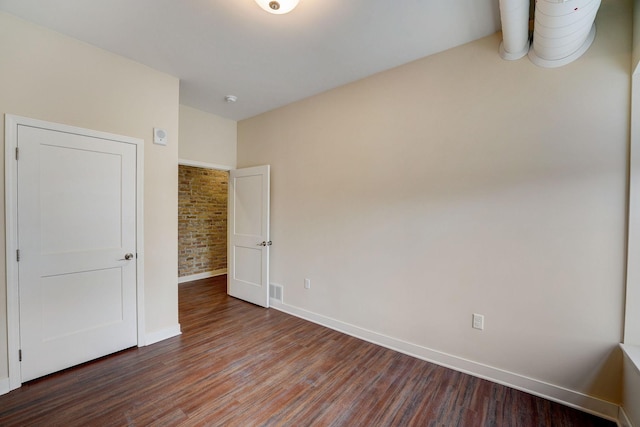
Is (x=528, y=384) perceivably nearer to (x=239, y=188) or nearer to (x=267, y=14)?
(x=267, y=14)

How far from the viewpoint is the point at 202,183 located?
5324 millimetres

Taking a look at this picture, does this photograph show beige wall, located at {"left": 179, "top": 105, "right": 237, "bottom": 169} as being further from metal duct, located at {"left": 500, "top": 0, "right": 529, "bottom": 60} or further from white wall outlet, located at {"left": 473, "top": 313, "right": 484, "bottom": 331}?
white wall outlet, located at {"left": 473, "top": 313, "right": 484, "bottom": 331}

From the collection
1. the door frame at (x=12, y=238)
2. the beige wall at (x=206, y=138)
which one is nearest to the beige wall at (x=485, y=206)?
the beige wall at (x=206, y=138)

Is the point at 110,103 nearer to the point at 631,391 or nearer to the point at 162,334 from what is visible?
the point at 162,334

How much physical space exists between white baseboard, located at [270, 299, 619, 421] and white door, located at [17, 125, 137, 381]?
7.32 ft

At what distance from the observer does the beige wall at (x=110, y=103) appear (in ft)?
6.51

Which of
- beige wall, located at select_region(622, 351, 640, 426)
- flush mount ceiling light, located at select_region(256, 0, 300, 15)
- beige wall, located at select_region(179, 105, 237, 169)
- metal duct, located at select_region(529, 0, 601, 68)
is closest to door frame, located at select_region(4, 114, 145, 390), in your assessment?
beige wall, located at select_region(179, 105, 237, 169)

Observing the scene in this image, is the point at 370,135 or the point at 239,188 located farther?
the point at 239,188

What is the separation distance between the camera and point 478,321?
2223 millimetres

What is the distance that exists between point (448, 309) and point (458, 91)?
1.95 m

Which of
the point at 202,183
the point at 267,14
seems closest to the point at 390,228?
the point at 267,14

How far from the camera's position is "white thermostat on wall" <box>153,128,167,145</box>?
8.90ft

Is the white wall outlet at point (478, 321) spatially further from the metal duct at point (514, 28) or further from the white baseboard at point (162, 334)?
the white baseboard at point (162, 334)

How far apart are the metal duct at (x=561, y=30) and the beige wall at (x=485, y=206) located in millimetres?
78
